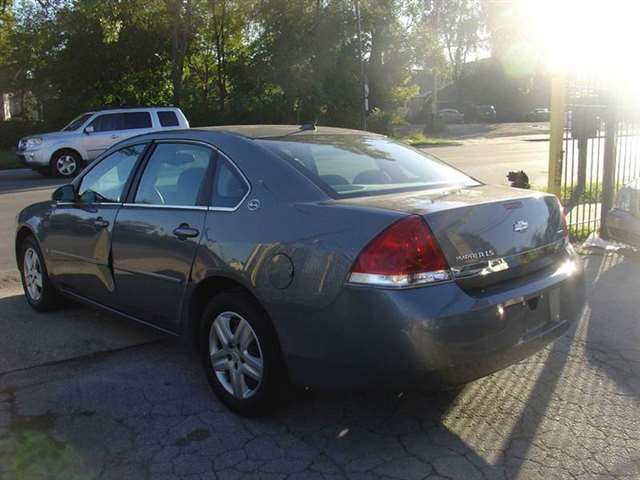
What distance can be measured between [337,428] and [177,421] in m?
0.86

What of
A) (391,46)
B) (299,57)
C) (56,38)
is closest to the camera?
(56,38)

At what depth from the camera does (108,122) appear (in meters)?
18.9

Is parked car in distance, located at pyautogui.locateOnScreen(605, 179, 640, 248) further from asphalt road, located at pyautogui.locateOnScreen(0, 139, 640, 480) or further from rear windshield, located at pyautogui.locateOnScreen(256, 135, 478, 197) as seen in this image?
rear windshield, located at pyautogui.locateOnScreen(256, 135, 478, 197)

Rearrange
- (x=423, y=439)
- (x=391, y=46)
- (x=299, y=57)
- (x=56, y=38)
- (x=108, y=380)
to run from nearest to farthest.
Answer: (x=423, y=439)
(x=108, y=380)
(x=56, y=38)
(x=299, y=57)
(x=391, y=46)

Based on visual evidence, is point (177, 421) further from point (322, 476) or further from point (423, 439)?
point (423, 439)

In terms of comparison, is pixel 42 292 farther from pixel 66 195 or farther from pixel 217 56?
pixel 217 56

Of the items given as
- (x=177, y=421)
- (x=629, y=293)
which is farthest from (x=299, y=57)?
(x=177, y=421)

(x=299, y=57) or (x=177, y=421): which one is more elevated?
(x=299, y=57)

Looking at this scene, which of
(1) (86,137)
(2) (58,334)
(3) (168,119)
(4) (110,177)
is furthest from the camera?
(3) (168,119)

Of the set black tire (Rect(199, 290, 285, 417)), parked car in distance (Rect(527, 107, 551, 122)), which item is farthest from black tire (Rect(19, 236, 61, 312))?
parked car in distance (Rect(527, 107, 551, 122))

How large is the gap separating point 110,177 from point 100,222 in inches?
15.9

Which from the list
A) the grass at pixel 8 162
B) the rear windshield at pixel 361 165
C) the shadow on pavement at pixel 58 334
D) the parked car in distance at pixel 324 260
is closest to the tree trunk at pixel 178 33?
the grass at pixel 8 162

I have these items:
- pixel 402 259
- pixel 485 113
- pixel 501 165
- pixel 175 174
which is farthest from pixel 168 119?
pixel 485 113

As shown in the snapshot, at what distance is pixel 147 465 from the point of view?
323 centimetres
